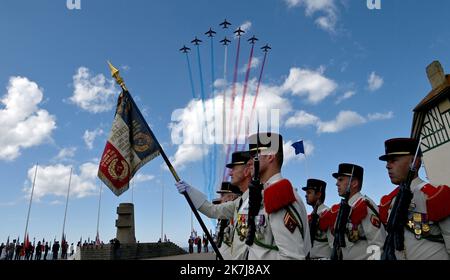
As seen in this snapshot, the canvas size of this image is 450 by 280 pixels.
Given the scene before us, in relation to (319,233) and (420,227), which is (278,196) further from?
(319,233)

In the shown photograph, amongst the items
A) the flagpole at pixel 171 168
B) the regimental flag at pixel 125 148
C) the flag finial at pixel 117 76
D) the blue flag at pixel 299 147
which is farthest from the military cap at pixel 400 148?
the blue flag at pixel 299 147

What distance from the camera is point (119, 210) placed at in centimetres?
2677

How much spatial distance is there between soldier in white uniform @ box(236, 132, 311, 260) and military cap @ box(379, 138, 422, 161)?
1726 mm

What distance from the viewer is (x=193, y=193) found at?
5.56 metres

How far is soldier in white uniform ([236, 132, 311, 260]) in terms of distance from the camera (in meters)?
3.33

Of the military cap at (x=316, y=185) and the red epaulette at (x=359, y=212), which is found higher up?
the military cap at (x=316, y=185)

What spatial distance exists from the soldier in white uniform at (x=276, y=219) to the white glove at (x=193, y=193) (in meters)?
1.46

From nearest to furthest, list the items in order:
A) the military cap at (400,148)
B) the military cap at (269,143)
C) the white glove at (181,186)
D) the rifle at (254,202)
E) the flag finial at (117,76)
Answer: the rifle at (254,202) → the military cap at (269,143) → the military cap at (400,148) → the white glove at (181,186) → the flag finial at (117,76)

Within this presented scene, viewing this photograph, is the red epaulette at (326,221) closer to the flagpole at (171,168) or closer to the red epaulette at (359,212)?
the red epaulette at (359,212)

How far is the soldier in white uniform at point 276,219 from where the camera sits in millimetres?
3326

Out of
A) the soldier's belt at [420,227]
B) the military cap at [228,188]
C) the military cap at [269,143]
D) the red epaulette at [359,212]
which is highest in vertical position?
the military cap at [228,188]

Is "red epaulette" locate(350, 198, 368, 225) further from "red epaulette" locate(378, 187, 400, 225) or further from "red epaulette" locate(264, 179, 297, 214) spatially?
A: "red epaulette" locate(264, 179, 297, 214)

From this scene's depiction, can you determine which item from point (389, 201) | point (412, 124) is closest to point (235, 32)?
point (412, 124)
